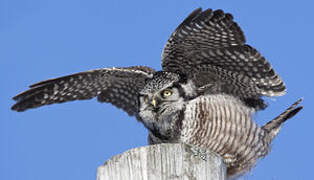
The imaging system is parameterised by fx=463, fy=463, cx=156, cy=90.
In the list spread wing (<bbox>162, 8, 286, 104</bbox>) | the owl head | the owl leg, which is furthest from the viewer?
the owl head

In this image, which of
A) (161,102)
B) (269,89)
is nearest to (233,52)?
(269,89)

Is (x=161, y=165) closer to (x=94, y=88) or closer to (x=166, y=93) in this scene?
(x=166, y=93)

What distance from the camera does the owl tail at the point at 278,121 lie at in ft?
22.0

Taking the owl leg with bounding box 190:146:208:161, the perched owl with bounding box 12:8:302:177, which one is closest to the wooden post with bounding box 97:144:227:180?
the owl leg with bounding box 190:146:208:161

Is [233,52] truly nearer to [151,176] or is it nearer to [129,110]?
[129,110]

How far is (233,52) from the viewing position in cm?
582

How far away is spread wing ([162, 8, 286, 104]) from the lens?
5660 mm

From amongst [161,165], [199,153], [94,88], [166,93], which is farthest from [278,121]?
[161,165]

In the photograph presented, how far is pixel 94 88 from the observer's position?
21.8ft

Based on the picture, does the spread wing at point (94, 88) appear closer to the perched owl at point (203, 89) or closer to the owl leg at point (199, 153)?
the perched owl at point (203, 89)

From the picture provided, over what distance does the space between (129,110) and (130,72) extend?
1.14 m

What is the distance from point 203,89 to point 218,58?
553 millimetres

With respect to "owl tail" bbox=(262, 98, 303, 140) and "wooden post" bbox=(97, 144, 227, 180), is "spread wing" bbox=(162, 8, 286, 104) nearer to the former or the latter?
"owl tail" bbox=(262, 98, 303, 140)

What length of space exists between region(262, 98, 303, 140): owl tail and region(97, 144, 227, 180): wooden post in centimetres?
294
